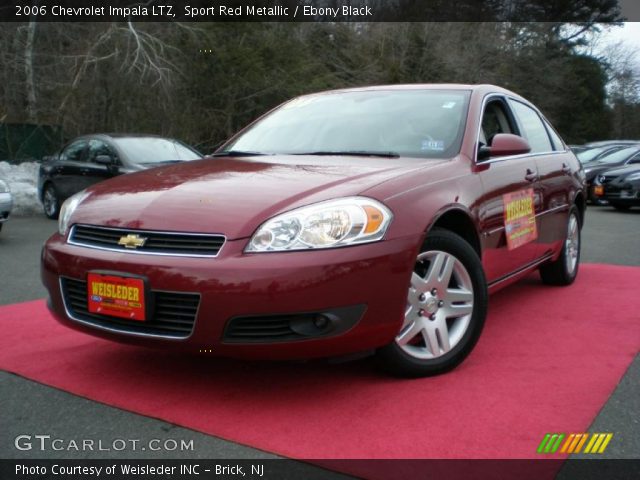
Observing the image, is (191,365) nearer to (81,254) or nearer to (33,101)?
(81,254)

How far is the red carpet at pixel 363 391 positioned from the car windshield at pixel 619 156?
12.6 metres

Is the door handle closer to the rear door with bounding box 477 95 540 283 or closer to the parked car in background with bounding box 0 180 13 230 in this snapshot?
the rear door with bounding box 477 95 540 283

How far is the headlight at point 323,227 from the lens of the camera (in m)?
2.88

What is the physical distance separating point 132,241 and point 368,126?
1702mm

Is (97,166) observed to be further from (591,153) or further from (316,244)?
(591,153)

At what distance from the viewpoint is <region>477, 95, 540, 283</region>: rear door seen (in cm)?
390

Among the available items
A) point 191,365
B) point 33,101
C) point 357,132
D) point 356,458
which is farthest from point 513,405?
point 33,101

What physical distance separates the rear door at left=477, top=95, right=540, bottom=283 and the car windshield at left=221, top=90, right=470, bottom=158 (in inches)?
9.7

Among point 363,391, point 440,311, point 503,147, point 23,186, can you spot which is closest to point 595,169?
point 23,186

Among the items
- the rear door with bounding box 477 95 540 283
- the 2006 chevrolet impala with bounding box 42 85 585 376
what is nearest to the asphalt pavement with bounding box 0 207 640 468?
the 2006 chevrolet impala with bounding box 42 85 585 376

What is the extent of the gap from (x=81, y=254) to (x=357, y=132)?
5.77 feet

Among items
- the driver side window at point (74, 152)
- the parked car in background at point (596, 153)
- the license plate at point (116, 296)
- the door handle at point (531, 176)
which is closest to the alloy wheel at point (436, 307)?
the license plate at point (116, 296)

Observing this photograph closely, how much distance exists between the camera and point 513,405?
3.05m

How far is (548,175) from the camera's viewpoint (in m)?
4.99
